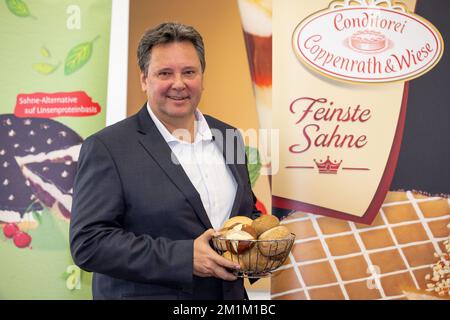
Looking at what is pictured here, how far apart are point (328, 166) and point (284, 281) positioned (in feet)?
2.10

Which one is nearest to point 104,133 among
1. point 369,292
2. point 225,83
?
point 225,83

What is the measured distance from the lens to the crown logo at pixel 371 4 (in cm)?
282

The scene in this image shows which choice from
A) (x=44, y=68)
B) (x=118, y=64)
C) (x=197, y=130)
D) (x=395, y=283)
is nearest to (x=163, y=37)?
(x=197, y=130)

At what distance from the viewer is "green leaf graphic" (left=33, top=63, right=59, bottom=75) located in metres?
2.83

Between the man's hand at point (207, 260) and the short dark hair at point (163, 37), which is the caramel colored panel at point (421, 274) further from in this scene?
the short dark hair at point (163, 37)

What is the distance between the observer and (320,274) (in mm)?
2820

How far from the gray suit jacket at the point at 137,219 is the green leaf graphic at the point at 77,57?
1249mm

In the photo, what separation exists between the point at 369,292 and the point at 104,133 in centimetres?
177

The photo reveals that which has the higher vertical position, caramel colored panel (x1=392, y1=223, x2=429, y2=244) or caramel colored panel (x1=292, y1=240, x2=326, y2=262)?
caramel colored panel (x1=392, y1=223, x2=429, y2=244)

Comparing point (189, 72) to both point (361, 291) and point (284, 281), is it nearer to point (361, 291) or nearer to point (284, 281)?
point (284, 281)

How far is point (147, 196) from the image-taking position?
1.59m

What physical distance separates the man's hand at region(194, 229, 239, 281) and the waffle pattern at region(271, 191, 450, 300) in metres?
1.39

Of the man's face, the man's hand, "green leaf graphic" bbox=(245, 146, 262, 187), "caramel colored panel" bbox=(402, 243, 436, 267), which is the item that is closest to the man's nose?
the man's face

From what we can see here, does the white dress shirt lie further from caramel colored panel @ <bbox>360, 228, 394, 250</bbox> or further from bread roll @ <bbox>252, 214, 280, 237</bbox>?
caramel colored panel @ <bbox>360, 228, 394, 250</bbox>
